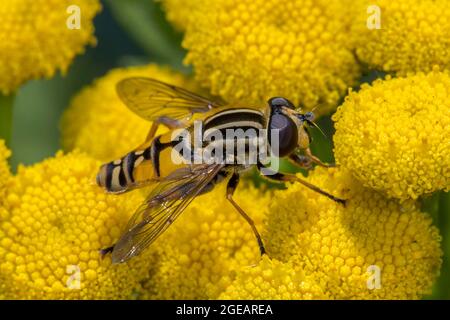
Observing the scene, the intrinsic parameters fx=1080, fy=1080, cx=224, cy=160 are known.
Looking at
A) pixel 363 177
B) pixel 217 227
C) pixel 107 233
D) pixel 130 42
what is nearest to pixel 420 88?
pixel 363 177

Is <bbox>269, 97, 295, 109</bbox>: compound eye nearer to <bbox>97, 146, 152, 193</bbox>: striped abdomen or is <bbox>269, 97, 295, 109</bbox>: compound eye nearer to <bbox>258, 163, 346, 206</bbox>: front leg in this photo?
<bbox>258, 163, 346, 206</bbox>: front leg

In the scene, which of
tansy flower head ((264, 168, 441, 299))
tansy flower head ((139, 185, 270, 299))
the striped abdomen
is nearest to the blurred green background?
the striped abdomen

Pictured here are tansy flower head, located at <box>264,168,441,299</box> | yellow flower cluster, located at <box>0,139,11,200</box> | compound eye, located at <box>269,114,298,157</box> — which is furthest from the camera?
yellow flower cluster, located at <box>0,139,11,200</box>

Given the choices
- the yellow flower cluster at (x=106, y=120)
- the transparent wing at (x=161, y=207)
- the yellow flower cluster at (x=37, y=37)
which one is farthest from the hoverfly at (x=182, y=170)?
the yellow flower cluster at (x=37, y=37)

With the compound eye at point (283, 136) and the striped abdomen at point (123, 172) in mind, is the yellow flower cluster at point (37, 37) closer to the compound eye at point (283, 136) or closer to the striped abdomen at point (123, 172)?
the striped abdomen at point (123, 172)

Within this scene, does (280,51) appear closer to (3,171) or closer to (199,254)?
(199,254)

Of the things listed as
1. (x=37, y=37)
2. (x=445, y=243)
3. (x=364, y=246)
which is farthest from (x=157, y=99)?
(x=445, y=243)
